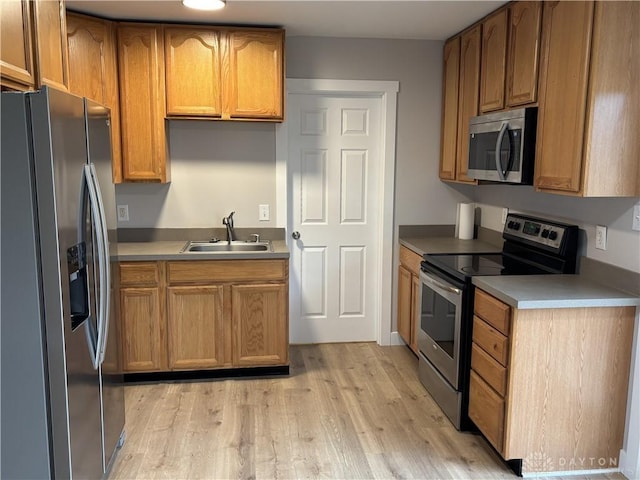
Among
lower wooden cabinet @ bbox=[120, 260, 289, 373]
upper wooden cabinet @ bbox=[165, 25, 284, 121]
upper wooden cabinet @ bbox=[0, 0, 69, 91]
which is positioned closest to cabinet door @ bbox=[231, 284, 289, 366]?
lower wooden cabinet @ bbox=[120, 260, 289, 373]

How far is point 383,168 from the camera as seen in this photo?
4082mm

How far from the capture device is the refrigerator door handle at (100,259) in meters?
2.04

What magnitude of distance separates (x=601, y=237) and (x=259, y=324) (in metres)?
2.11

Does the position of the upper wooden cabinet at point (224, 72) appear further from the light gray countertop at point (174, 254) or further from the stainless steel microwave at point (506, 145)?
the stainless steel microwave at point (506, 145)

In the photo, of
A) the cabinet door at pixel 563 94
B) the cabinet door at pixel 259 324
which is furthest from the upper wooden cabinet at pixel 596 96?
the cabinet door at pixel 259 324

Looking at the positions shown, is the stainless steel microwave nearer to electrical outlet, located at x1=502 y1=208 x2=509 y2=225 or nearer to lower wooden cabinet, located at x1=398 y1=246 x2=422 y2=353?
electrical outlet, located at x1=502 y1=208 x2=509 y2=225

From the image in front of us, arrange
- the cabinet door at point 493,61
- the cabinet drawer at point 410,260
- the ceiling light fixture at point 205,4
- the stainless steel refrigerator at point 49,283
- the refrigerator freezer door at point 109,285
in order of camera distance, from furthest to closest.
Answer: the cabinet drawer at point 410,260 → the cabinet door at point 493,61 → the ceiling light fixture at point 205,4 → the refrigerator freezer door at point 109,285 → the stainless steel refrigerator at point 49,283

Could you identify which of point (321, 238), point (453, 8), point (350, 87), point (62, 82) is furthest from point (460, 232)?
point (62, 82)

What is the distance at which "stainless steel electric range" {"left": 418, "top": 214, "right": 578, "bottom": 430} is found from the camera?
2795mm

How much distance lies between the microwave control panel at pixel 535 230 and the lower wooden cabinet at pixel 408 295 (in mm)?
648

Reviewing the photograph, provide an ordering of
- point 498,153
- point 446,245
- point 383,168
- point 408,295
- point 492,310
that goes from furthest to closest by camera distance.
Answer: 1. point 383,168
2. point 408,295
3. point 446,245
4. point 498,153
5. point 492,310

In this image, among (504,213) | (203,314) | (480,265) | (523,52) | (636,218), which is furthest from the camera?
(504,213)

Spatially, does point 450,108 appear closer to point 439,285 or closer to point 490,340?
point 439,285

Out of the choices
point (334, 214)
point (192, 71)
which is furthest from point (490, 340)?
point (192, 71)
